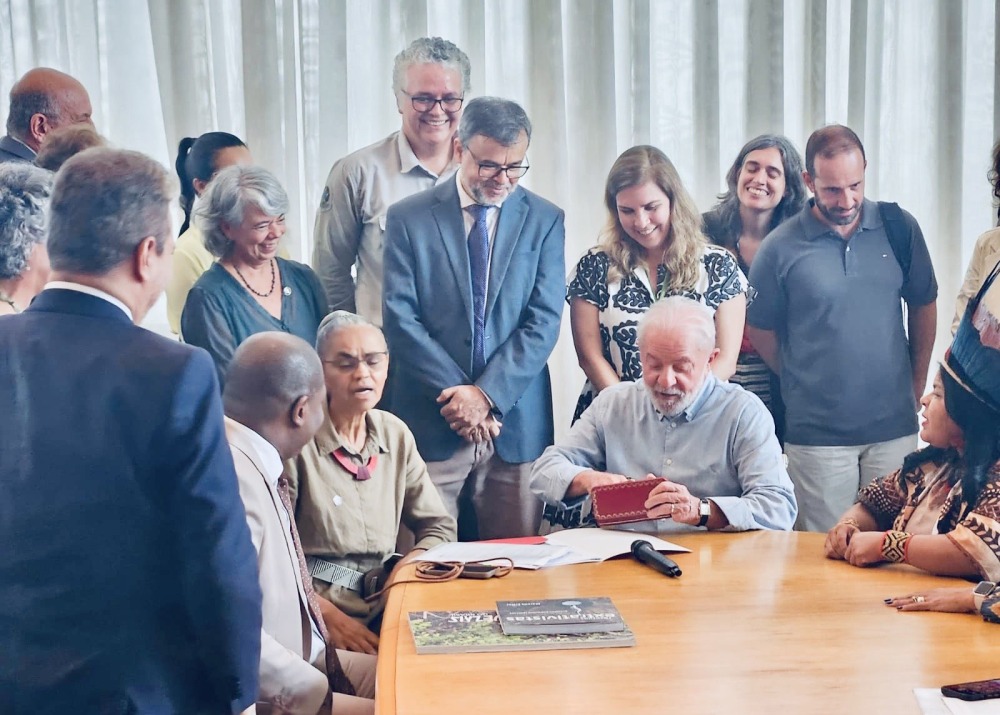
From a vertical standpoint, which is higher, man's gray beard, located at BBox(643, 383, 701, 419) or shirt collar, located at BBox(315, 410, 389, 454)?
man's gray beard, located at BBox(643, 383, 701, 419)

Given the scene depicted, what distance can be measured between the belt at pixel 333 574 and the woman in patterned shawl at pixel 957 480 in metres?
1.09

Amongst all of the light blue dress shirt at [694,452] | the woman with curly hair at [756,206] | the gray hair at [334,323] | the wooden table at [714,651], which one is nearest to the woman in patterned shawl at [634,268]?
the woman with curly hair at [756,206]

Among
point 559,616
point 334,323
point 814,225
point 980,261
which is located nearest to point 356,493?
point 334,323

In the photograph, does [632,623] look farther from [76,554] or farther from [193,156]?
[193,156]

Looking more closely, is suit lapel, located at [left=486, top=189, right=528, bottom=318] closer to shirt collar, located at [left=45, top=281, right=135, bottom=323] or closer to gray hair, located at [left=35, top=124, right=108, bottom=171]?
gray hair, located at [left=35, top=124, right=108, bottom=171]

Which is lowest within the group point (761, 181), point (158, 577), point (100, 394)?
point (158, 577)

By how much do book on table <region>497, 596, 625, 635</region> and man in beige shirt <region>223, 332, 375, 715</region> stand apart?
14.6 inches

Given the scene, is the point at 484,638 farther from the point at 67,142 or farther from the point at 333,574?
the point at 67,142

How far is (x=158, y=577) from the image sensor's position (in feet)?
5.14

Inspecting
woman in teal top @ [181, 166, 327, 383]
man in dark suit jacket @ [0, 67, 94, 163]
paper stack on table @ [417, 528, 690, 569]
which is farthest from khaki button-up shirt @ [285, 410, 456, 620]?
man in dark suit jacket @ [0, 67, 94, 163]

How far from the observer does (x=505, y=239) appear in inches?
132

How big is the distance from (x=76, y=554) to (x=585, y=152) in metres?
2.34

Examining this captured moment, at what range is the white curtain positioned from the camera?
3250 mm

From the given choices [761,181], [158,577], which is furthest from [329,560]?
[761,181]
